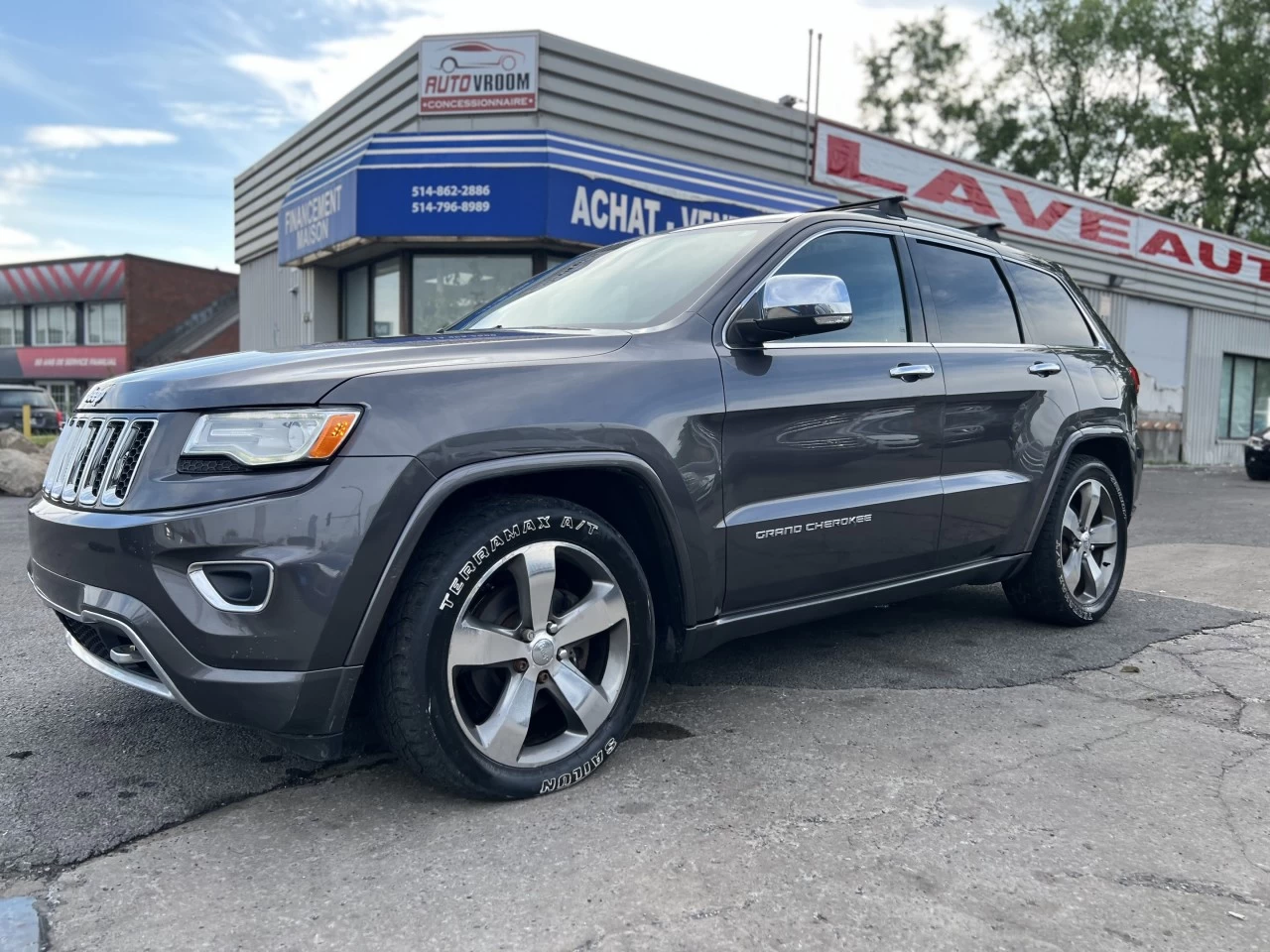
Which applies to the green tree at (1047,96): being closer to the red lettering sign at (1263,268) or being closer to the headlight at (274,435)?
the red lettering sign at (1263,268)

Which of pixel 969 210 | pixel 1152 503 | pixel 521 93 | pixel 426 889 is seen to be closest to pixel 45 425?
pixel 521 93

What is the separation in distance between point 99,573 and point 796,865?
1.78 m

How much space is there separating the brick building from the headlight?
38.3 meters

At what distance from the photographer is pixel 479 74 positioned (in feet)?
35.3

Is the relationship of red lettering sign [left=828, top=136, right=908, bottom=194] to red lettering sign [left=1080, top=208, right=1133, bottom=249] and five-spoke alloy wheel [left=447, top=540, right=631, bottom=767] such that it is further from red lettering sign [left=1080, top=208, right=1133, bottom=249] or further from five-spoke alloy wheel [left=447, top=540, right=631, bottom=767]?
five-spoke alloy wheel [left=447, top=540, right=631, bottom=767]

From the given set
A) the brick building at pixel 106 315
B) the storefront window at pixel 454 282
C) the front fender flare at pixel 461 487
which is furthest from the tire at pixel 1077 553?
the brick building at pixel 106 315

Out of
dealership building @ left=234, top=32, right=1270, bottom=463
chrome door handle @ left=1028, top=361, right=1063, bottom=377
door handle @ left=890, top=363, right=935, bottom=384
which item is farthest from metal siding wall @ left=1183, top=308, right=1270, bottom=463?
door handle @ left=890, top=363, right=935, bottom=384

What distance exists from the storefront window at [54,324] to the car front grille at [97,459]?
4479 centimetres

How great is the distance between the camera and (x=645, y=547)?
9.47 ft

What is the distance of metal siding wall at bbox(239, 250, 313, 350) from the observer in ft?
46.1

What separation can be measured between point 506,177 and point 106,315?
36.0 m

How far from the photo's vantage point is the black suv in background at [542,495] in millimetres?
2201

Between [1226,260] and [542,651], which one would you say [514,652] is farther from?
[1226,260]

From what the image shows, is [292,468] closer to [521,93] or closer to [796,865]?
[796,865]
